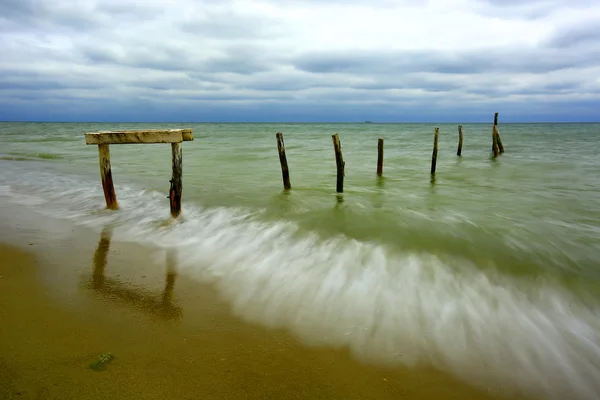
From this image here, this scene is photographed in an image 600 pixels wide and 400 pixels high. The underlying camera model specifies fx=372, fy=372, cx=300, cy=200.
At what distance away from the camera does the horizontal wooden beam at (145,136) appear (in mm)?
7285

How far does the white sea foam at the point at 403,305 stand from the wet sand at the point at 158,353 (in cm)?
26

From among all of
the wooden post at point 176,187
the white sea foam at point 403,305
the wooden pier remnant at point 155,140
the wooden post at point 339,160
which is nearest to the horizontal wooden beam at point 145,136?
the wooden pier remnant at point 155,140

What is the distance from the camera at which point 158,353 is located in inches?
125

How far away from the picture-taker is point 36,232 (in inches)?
257

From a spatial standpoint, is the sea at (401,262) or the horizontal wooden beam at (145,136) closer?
the sea at (401,262)

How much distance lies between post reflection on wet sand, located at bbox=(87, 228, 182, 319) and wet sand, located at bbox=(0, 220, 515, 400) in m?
0.01

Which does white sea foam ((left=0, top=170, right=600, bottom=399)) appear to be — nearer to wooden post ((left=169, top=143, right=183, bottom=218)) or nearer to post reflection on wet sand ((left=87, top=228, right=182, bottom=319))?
post reflection on wet sand ((left=87, top=228, right=182, bottom=319))

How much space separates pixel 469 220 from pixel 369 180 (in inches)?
269

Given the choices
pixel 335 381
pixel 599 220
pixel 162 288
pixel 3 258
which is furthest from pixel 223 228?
pixel 599 220

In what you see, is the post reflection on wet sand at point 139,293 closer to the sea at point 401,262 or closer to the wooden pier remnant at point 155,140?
the sea at point 401,262

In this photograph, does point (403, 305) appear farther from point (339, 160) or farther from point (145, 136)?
point (339, 160)

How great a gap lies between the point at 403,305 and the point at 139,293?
10.0 ft

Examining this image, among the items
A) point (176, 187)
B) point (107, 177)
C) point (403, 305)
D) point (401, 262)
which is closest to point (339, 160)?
point (176, 187)

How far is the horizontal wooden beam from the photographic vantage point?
7285 mm
